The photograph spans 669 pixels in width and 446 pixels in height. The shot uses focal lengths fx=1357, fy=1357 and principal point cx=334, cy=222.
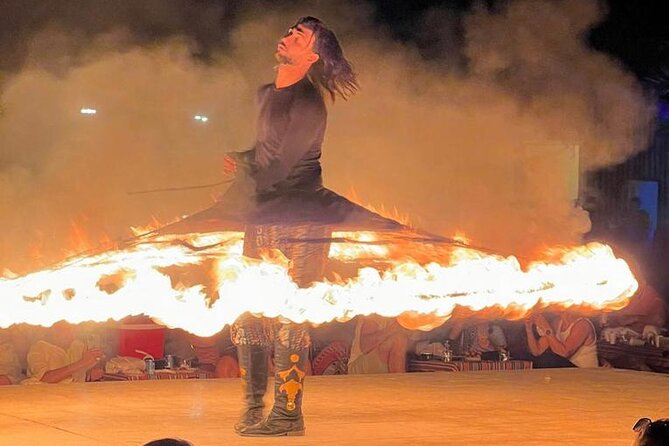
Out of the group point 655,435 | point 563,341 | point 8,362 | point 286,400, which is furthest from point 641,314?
point 655,435

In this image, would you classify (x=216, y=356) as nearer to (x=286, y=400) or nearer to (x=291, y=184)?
(x=286, y=400)

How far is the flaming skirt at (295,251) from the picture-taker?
8.00 metres

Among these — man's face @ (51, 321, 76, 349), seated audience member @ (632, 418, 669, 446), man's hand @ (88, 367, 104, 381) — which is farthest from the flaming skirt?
seated audience member @ (632, 418, 669, 446)

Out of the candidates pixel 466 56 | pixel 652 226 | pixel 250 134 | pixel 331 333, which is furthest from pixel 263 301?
pixel 652 226

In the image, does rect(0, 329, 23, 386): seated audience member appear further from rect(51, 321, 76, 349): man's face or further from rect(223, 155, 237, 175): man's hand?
rect(223, 155, 237, 175): man's hand

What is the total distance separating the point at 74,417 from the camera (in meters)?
8.51

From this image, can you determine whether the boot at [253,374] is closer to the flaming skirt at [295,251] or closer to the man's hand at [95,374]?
the flaming skirt at [295,251]

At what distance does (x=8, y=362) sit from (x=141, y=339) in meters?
1.16

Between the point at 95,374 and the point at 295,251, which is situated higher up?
the point at 295,251

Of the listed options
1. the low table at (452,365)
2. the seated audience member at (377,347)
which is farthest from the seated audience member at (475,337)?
the seated audience member at (377,347)

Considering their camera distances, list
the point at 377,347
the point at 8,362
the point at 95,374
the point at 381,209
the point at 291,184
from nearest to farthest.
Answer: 1. the point at 291,184
2. the point at 381,209
3. the point at 8,362
4. the point at 95,374
5. the point at 377,347

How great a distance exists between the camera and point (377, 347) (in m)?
11.8

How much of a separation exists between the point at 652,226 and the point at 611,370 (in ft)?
6.45

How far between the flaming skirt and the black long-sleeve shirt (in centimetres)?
25
